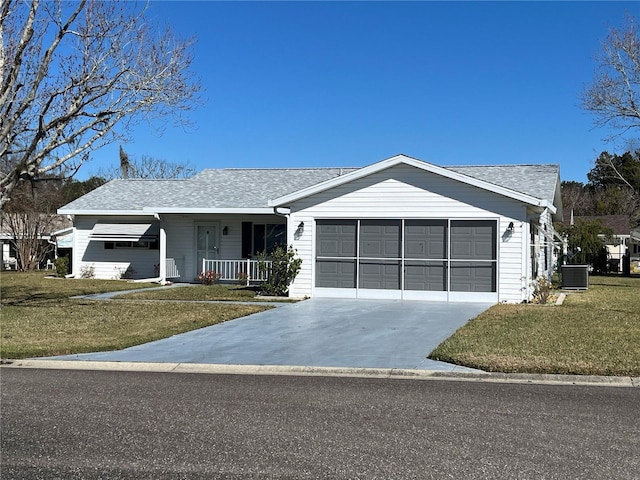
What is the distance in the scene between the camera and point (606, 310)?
15.5 meters

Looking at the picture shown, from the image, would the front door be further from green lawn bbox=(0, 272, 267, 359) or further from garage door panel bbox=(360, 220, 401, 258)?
garage door panel bbox=(360, 220, 401, 258)

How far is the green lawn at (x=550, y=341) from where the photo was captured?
8.68 meters

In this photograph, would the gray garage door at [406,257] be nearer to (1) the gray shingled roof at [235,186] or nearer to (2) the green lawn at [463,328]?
(2) the green lawn at [463,328]

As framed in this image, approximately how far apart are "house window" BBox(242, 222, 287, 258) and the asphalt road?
15.3m

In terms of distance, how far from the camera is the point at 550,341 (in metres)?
10.6

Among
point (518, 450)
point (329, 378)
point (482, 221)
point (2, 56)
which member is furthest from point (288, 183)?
point (518, 450)

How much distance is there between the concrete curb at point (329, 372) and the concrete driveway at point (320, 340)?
24 cm

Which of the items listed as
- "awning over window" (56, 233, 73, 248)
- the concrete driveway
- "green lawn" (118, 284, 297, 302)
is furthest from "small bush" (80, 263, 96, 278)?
the concrete driveway

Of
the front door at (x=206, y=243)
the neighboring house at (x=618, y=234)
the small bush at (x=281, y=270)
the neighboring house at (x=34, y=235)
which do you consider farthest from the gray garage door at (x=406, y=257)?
the neighboring house at (x=618, y=234)

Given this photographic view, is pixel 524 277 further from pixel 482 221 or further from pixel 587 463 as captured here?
pixel 587 463

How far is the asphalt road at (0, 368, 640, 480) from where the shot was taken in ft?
16.3

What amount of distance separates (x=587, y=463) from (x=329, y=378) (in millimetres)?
3996

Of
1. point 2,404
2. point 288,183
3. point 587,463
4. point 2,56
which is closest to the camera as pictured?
point 587,463

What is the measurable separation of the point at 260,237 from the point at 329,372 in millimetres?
15198
